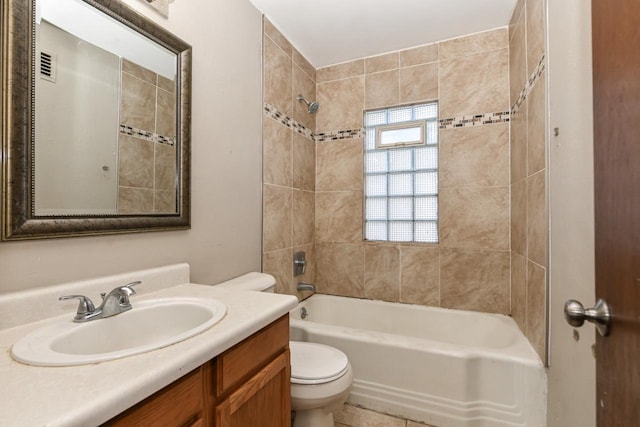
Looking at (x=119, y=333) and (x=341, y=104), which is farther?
(x=341, y=104)

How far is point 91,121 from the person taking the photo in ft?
3.35

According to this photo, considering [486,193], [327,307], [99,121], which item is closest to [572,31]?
[486,193]

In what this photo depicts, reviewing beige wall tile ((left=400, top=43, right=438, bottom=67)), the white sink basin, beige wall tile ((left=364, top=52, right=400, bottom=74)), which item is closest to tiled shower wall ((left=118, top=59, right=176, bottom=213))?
the white sink basin

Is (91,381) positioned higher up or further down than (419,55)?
further down

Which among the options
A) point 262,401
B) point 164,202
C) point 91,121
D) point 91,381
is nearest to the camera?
point 91,381

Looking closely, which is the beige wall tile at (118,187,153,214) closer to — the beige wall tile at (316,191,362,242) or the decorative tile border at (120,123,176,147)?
the decorative tile border at (120,123,176,147)

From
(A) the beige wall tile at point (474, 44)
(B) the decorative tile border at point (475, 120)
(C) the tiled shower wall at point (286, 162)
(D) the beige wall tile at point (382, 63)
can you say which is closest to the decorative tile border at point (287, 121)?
(C) the tiled shower wall at point (286, 162)

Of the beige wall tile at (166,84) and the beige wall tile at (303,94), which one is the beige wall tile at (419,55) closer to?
the beige wall tile at (303,94)

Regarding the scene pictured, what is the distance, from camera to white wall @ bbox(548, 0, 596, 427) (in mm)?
950

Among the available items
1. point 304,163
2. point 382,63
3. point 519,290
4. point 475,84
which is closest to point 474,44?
point 475,84

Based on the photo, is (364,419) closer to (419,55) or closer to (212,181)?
(212,181)

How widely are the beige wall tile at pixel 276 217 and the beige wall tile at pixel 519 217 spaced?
151cm

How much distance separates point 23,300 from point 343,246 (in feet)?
6.57

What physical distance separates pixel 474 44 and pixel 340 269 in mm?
2006
